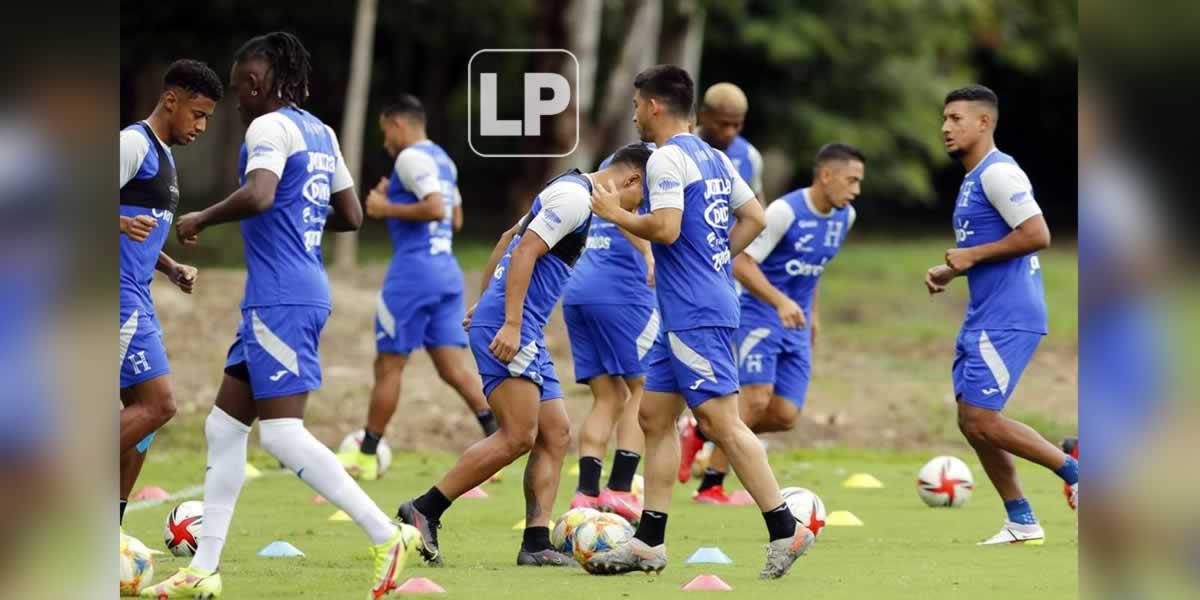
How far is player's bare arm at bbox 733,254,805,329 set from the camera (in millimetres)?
9930

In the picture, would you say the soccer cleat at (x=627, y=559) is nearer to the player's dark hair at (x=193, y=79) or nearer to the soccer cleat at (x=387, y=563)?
the soccer cleat at (x=387, y=563)

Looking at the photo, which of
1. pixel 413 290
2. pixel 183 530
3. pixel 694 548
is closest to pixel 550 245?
pixel 694 548

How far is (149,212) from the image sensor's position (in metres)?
7.53

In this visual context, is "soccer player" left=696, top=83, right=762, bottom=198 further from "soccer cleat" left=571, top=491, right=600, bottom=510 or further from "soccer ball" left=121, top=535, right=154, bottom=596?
"soccer ball" left=121, top=535, right=154, bottom=596

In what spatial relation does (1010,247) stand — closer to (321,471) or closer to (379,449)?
(321,471)

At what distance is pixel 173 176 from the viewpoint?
25.2ft

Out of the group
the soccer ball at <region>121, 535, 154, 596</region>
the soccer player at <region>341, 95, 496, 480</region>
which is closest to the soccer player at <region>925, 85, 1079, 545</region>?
the soccer ball at <region>121, 535, 154, 596</region>

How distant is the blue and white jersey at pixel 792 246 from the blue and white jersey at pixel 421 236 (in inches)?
91.3

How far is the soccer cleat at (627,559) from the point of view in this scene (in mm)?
7633

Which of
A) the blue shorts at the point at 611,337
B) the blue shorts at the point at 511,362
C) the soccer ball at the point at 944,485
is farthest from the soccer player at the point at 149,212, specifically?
the soccer ball at the point at 944,485

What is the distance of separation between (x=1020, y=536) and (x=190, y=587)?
4267 millimetres

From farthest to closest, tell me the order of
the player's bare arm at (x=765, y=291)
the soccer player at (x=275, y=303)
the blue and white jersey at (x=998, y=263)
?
1. the player's bare arm at (x=765, y=291)
2. the blue and white jersey at (x=998, y=263)
3. the soccer player at (x=275, y=303)

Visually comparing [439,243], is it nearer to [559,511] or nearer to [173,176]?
[559,511]

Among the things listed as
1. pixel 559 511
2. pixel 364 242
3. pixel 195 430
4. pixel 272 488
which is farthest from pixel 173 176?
pixel 364 242
